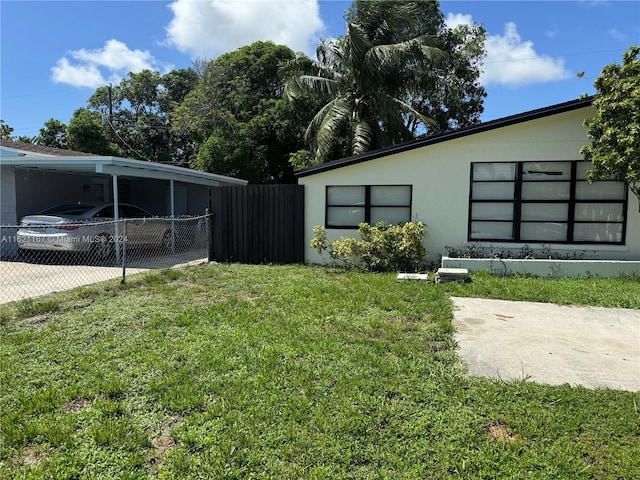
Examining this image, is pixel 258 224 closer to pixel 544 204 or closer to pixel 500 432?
pixel 544 204

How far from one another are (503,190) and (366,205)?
2919mm

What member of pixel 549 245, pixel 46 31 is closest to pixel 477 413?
pixel 549 245

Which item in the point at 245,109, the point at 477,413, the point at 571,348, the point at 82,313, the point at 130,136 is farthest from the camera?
the point at 130,136

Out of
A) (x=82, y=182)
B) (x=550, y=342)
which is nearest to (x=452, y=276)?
(x=550, y=342)

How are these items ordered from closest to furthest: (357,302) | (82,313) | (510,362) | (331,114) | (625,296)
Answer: (510,362)
(82,313)
(357,302)
(625,296)
(331,114)

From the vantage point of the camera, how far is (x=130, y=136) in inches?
1260

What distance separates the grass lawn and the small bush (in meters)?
3.26

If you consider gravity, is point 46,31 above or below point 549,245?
above

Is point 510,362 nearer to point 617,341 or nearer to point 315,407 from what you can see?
point 617,341

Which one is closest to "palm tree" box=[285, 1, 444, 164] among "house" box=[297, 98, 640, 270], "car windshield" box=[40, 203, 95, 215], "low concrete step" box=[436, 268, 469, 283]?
"house" box=[297, 98, 640, 270]

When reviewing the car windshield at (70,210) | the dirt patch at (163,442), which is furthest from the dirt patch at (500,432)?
the car windshield at (70,210)

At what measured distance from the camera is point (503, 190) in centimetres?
895

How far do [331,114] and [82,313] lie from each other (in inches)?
402

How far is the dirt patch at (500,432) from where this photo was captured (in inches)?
107
